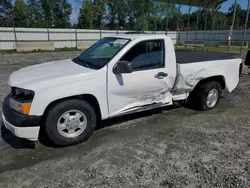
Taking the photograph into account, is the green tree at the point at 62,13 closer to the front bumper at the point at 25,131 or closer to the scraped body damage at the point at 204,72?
the scraped body damage at the point at 204,72

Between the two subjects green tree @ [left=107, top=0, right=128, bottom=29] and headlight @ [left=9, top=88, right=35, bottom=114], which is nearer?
headlight @ [left=9, top=88, right=35, bottom=114]

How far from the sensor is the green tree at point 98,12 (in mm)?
49125

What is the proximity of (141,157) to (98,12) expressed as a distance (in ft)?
168

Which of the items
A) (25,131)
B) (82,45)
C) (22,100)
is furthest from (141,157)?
(82,45)

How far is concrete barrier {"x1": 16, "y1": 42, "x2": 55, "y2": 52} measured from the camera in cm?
2019

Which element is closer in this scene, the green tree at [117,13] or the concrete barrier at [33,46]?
the concrete barrier at [33,46]

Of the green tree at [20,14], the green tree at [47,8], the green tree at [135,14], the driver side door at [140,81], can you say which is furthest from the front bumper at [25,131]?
the green tree at [47,8]

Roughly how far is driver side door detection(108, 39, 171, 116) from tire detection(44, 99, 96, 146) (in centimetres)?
42

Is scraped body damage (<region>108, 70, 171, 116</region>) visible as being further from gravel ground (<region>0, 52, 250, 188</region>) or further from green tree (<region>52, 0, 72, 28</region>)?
green tree (<region>52, 0, 72, 28</region>)

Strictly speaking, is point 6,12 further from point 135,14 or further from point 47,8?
point 135,14

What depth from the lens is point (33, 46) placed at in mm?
21000

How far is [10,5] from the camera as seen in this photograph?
43.9m

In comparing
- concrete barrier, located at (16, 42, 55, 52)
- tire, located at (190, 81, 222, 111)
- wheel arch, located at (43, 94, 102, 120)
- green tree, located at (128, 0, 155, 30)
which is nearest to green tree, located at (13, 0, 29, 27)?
green tree, located at (128, 0, 155, 30)

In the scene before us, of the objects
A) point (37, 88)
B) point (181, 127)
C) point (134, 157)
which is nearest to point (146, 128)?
point (181, 127)
